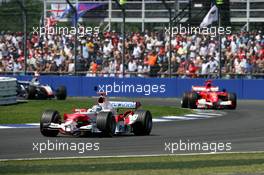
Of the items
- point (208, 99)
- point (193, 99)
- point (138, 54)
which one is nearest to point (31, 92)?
point (138, 54)

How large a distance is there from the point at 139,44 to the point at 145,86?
68.9 inches

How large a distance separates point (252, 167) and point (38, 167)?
300cm

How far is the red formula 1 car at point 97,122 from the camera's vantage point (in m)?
17.4

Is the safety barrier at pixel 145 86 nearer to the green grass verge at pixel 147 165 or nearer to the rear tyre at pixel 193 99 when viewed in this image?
the rear tyre at pixel 193 99

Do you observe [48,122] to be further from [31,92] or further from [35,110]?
[31,92]

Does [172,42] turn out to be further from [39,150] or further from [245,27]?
[39,150]

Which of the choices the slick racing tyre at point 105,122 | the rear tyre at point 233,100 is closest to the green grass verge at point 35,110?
the rear tyre at point 233,100

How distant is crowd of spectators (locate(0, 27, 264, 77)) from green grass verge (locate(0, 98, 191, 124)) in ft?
21.6

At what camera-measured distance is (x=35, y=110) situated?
25.3m

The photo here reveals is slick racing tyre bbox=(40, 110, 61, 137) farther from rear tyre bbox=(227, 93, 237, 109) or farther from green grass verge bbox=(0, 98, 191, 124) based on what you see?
rear tyre bbox=(227, 93, 237, 109)

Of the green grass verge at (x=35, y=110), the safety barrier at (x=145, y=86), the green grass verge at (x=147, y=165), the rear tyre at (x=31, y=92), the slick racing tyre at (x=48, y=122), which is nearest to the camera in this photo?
the green grass verge at (x=147, y=165)

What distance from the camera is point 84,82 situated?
36.1 m

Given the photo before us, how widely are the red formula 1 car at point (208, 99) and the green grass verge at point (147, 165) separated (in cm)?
1389

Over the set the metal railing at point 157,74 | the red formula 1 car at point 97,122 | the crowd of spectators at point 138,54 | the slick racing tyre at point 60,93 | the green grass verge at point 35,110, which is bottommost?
the green grass verge at point 35,110
